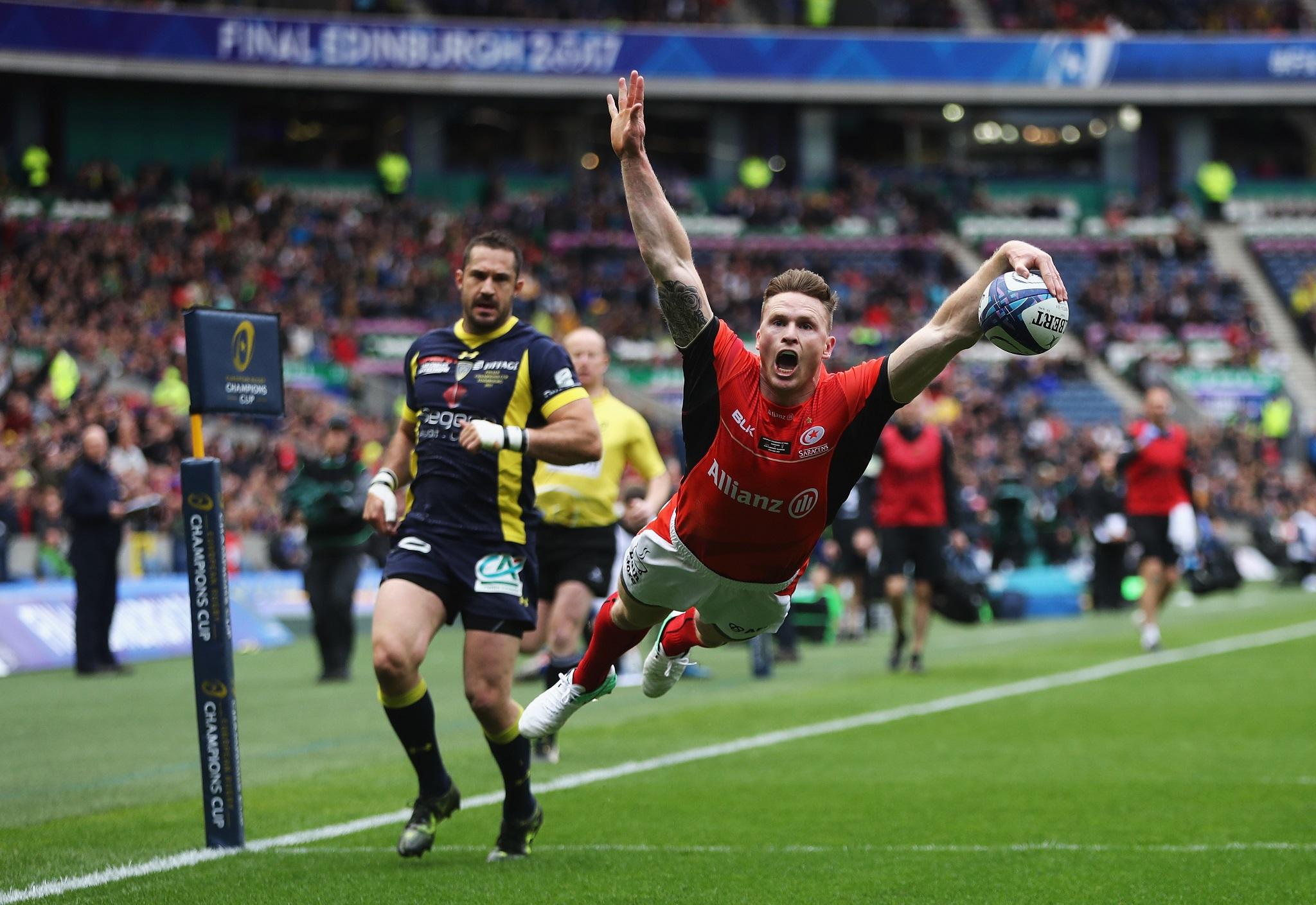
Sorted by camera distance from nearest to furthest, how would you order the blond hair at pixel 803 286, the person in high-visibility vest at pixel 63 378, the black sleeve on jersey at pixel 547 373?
1. the blond hair at pixel 803 286
2. the black sleeve on jersey at pixel 547 373
3. the person in high-visibility vest at pixel 63 378

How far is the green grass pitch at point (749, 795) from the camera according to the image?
6.23 m

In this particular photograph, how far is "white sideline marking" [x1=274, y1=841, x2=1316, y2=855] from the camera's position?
687 centimetres

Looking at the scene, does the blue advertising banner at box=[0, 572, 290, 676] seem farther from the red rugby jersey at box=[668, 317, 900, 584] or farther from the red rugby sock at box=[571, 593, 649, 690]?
the red rugby jersey at box=[668, 317, 900, 584]

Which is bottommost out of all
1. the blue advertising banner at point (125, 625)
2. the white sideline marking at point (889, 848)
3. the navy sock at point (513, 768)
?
the blue advertising banner at point (125, 625)

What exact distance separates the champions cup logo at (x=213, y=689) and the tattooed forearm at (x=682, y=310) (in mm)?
2467

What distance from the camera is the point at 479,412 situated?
6840 millimetres

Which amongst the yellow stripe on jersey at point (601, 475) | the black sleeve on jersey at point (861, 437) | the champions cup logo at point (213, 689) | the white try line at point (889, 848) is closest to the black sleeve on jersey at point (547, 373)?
the black sleeve on jersey at point (861, 437)

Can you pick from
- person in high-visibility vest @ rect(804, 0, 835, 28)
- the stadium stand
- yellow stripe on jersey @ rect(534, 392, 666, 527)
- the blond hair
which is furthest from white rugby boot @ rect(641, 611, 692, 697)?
person in high-visibility vest @ rect(804, 0, 835, 28)

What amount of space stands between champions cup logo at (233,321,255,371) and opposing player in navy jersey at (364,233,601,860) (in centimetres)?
69

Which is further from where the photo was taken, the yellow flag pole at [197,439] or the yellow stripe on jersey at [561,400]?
the yellow flag pole at [197,439]

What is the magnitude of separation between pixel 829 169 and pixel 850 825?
151 feet

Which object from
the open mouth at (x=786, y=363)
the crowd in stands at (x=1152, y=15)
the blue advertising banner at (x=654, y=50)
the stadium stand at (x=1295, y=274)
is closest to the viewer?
the open mouth at (x=786, y=363)

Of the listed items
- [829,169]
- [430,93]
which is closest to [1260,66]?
[829,169]

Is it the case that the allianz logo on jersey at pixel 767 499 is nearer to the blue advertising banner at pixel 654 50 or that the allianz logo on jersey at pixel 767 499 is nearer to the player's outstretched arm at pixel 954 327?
the player's outstretched arm at pixel 954 327
